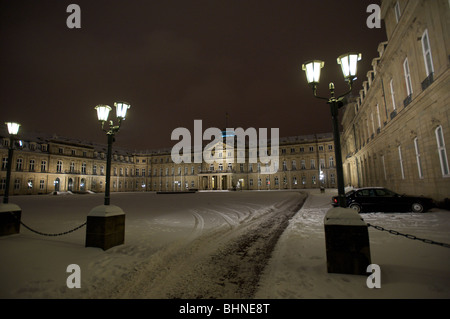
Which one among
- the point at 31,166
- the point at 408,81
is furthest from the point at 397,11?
the point at 31,166

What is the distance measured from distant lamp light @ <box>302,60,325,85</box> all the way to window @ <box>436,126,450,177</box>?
382 inches

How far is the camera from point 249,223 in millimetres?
9766

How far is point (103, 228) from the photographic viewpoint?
579cm

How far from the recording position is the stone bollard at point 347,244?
156 inches

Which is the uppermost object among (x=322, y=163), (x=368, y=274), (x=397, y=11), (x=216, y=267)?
(x=397, y=11)

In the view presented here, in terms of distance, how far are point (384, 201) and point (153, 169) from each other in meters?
74.0

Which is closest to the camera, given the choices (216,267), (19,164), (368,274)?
(368,274)

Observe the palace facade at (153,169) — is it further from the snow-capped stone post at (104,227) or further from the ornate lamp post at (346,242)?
the ornate lamp post at (346,242)

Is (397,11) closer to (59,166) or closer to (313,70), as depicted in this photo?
(313,70)

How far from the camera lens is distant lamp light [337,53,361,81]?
17.0 ft

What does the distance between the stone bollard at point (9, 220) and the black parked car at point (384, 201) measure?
44.9 feet
